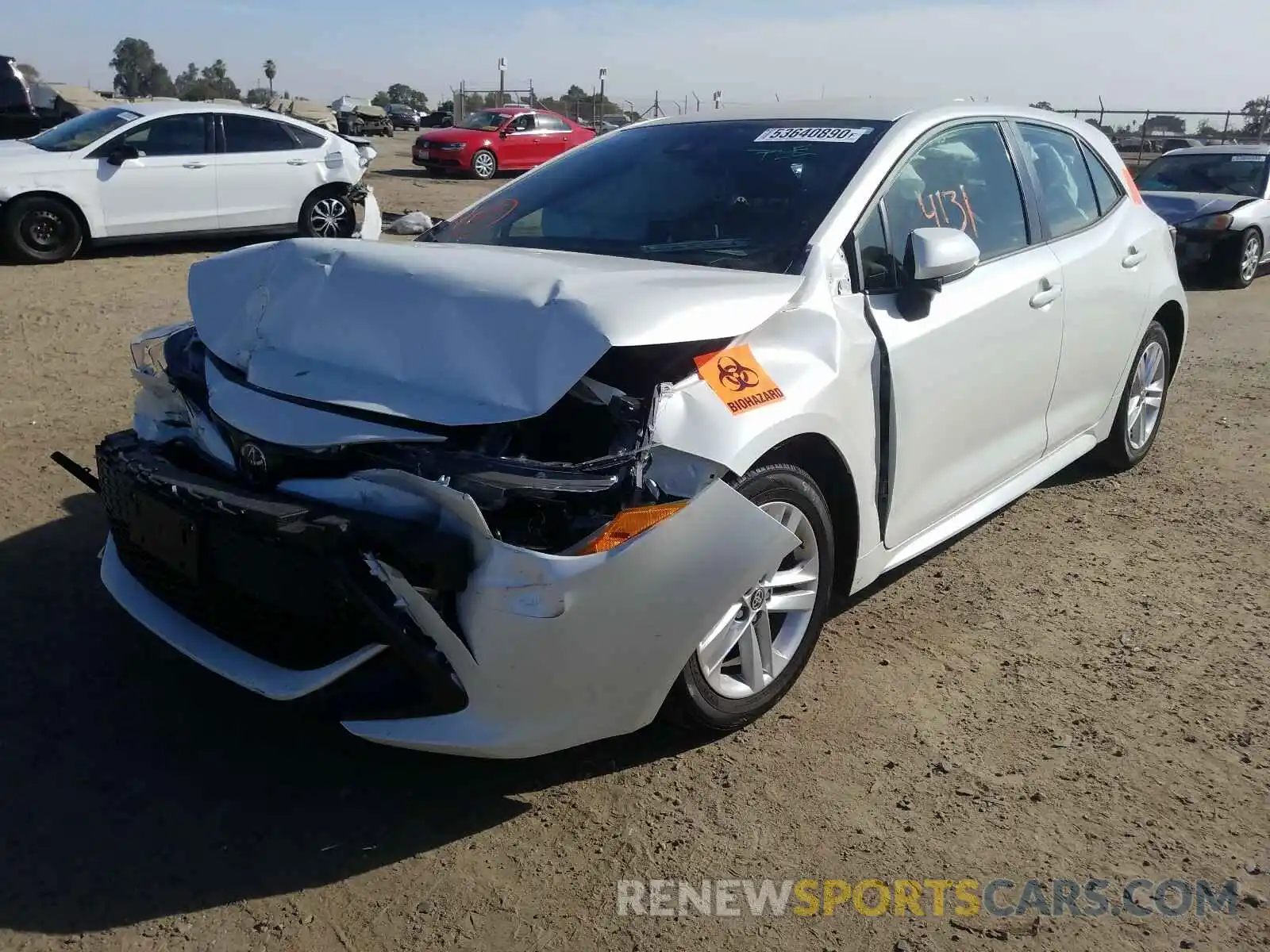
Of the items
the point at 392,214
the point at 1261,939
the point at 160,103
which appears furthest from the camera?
the point at 392,214

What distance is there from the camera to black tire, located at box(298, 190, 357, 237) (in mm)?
11758

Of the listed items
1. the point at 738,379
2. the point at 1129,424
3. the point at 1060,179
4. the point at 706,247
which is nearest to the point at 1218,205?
the point at 1129,424

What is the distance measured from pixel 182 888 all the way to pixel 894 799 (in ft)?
5.80

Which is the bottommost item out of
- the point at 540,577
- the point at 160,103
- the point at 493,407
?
the point at 540,577

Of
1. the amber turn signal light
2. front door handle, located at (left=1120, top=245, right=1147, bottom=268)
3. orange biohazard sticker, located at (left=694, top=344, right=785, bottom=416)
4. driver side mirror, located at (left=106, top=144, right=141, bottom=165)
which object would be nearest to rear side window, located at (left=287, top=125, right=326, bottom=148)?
driver side mirror, located at (left=106, top=144, right=141, bottom=165)

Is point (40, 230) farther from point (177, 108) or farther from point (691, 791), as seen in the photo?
point (691, 791)

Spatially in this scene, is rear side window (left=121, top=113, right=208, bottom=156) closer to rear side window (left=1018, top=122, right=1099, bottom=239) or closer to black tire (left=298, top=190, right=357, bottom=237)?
black tire (left=298, top=190, right=357, bottom=237)

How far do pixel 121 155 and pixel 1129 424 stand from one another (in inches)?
369

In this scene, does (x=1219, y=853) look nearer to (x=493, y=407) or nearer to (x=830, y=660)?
(x=830, y=660)

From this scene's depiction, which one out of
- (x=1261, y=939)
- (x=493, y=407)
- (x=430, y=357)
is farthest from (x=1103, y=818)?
(x=430, y=357)

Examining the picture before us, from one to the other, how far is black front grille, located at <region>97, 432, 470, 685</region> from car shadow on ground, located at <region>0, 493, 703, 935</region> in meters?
0.30

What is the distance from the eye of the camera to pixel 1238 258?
11.8m

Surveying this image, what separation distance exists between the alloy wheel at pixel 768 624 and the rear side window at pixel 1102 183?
2666mm

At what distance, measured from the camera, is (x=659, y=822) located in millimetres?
2783
